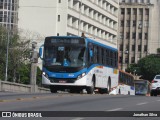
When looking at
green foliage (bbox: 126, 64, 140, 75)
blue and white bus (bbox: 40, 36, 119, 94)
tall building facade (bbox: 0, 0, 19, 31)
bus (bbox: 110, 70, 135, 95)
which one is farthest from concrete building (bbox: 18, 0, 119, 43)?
blue and white bus (bbox: 40, 36, 119, 94)

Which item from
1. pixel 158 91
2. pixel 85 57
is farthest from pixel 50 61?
pixel 158 91

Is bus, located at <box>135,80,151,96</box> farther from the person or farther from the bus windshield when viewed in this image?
the person

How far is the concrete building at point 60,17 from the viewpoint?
326ft

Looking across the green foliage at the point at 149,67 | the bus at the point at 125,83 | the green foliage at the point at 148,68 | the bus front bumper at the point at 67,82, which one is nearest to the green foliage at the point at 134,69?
the green foliage at the point at 148,68

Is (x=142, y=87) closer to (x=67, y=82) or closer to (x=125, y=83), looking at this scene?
(x=125, y=83)

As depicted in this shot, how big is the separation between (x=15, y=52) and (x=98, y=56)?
5055 cm

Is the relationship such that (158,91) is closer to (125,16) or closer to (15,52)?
(15,52)

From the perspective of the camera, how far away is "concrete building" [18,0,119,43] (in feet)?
326

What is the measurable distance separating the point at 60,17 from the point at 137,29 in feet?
213

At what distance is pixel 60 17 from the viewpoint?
99.7 m

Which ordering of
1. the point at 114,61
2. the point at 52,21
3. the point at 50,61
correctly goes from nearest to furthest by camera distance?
the point at 50,61
the point at 114,61
the point at 52,21

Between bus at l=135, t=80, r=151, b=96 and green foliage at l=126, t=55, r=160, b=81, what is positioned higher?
green foliage at l=126, t=55, r=160, b=81

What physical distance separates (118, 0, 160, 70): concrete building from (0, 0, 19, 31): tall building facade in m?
59.1

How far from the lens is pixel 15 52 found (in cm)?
8700
